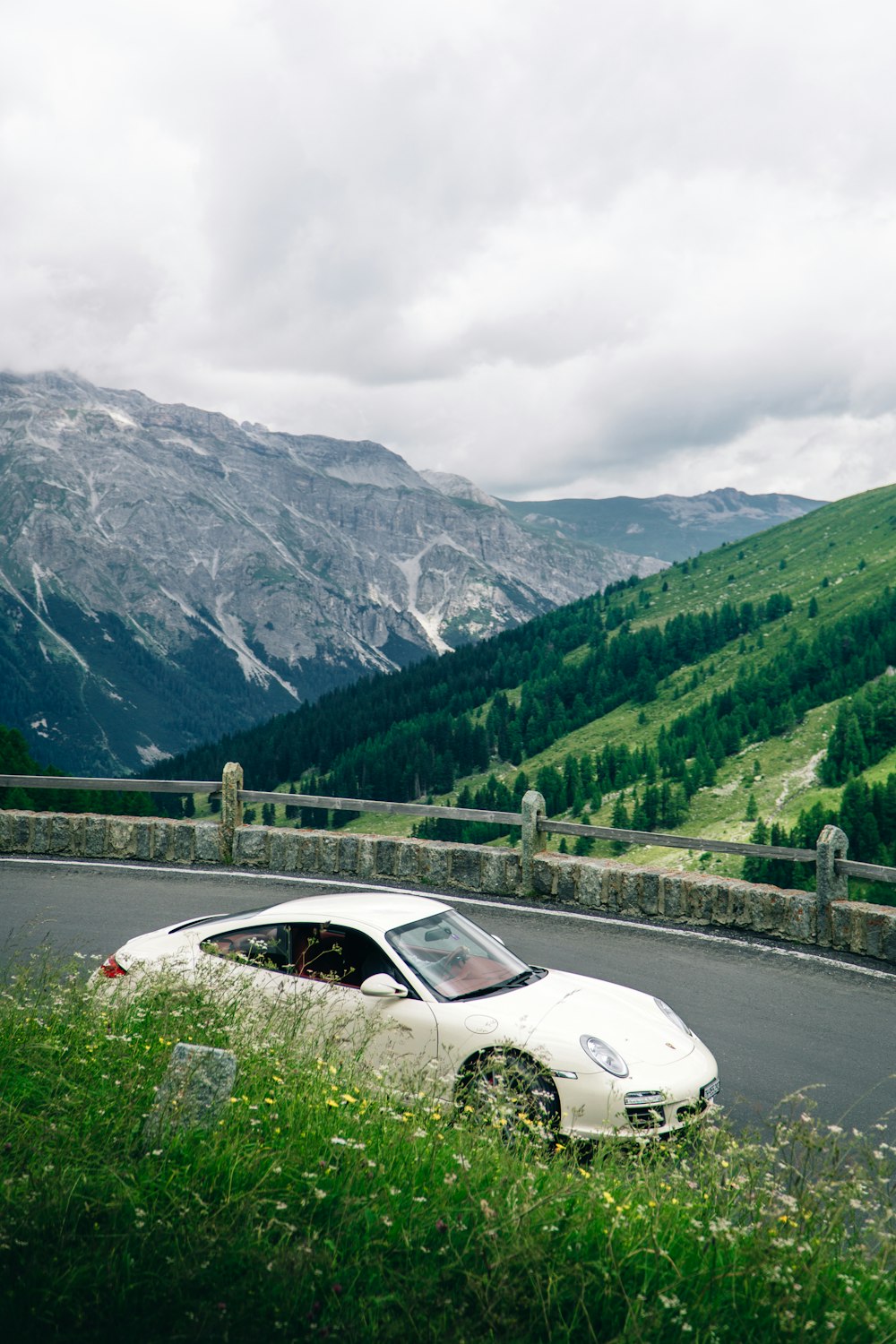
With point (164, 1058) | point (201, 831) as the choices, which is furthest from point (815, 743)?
point (164, 1058)

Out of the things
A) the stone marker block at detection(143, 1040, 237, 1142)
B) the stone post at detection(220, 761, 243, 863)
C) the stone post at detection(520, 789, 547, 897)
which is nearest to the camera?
the stone marker block at detection(143, 1040, 237, 1142)

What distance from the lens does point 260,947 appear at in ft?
24.2

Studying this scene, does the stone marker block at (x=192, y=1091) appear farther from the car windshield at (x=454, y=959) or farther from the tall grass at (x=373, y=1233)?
the car windshield at (x=454, y=959)

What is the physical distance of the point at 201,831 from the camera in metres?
15.9

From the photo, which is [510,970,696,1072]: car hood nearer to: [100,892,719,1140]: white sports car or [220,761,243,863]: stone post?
[100,892,719,1140]: white sports car

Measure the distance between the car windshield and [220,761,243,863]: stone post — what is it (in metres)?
8.22

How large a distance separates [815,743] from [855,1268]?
134865 millimetres

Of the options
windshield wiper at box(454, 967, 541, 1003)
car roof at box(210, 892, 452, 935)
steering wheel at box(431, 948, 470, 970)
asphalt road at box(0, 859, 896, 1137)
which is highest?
car roof at box(210, 892, 452, 935)

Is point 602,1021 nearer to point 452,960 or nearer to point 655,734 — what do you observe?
point 452,960

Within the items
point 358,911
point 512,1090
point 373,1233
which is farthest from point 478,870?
point 373,1233

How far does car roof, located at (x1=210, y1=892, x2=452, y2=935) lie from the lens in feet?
24.2

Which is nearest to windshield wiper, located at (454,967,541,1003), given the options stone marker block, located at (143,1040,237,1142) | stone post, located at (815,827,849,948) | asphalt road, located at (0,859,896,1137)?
asphalt road, located at (0,859,896,1137)

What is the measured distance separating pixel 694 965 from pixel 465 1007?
4.84m

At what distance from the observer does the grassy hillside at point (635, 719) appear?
127188 millimetres
